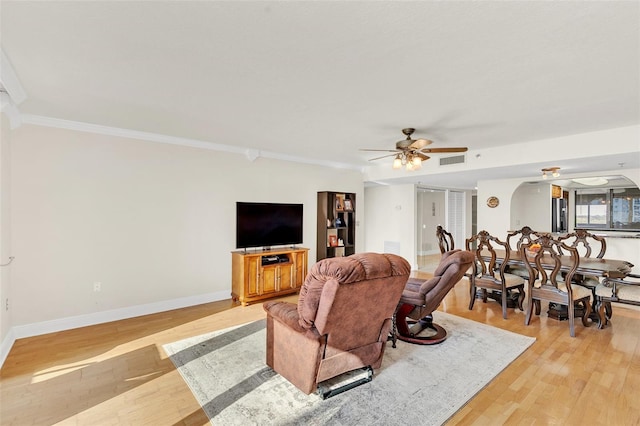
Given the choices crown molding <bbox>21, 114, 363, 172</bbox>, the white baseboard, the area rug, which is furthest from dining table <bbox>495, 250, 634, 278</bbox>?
the white baseboard

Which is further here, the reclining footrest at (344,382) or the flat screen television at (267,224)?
the flat screen television at (267,224)

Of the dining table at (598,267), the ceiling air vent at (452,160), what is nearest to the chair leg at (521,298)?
the dining table at (598,267)

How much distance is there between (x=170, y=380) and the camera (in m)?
2.61

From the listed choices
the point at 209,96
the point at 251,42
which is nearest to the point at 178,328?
the point at 209,96

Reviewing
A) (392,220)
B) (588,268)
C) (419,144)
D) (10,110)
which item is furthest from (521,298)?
(10,110)

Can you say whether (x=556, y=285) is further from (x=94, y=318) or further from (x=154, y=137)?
(x=94, y=318)

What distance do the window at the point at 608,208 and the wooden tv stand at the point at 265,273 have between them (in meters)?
6.28

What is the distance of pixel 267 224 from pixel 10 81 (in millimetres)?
3420

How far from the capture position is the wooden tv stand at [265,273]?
468 cm

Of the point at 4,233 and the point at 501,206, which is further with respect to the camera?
the point at 501,206

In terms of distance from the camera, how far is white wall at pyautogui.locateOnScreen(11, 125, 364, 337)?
354 cm

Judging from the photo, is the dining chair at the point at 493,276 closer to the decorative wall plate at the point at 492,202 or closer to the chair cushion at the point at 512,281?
the chair cushion at the point at 512,281

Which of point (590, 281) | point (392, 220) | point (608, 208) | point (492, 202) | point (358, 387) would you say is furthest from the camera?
point (392, 220)

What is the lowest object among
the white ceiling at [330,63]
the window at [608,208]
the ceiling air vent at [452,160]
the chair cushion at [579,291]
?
the chair cushion at [579,291]
